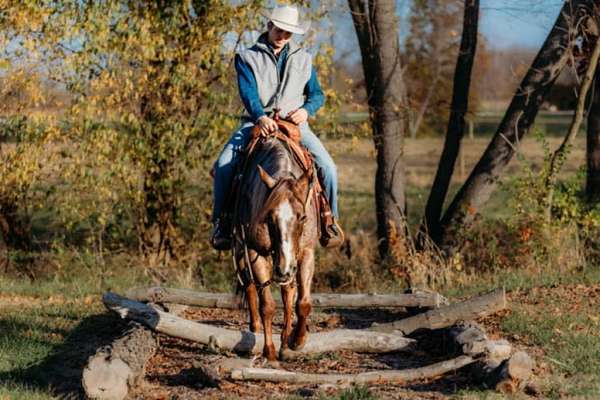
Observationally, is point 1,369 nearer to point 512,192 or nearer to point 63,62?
point 63,62

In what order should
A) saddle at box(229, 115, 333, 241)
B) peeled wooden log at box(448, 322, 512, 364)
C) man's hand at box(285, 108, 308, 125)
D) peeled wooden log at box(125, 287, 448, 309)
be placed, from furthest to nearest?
peeled wooden log at box(125, 287, 448, 309) < man's hand at box(285, 108, 308, 125) < saddle at box(229, 115, 333, 241) < peeled wooden log at box(448, 322, 512, 364)

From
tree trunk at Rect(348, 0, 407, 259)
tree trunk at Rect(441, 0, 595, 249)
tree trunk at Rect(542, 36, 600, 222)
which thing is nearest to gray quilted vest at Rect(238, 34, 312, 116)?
tree trunk at Rect(348, 0, 407, 259)

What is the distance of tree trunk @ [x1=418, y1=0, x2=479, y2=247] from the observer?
15.4 m

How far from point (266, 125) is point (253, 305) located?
1658 mm

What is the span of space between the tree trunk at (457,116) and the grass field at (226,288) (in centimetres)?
123

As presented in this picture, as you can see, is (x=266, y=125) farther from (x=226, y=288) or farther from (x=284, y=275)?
(x=226, y=288)

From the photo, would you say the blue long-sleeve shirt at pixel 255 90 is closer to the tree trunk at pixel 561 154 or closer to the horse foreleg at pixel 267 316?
the horse foreleg at pixel 267 316

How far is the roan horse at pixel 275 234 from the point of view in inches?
284

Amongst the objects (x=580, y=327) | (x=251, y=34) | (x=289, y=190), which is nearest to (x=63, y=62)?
(x=251, y=34)

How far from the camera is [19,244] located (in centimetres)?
1622

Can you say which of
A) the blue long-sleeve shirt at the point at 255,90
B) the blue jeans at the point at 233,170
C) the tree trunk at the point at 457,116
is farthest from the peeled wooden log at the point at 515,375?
the tree trunk at the point at 457,116

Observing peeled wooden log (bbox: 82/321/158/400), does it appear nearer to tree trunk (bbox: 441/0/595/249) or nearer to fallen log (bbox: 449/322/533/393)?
fallen log (bbox: 449/322/533/393)

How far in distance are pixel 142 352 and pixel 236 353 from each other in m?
1.15

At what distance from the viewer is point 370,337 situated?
29.0ft
